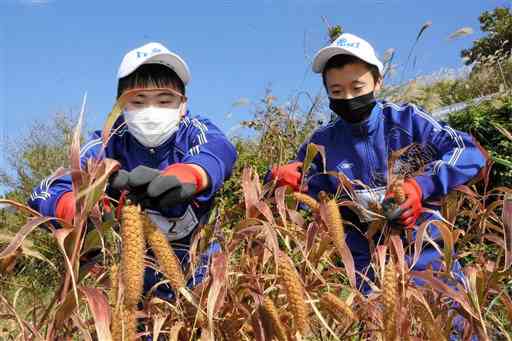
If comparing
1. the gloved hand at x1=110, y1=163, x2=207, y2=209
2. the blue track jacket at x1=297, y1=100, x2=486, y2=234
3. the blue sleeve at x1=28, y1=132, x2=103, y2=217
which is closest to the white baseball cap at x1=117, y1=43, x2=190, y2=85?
the blue sleeve at x1=28, y1=132, x2=103, y2=217

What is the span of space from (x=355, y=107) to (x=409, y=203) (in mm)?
630

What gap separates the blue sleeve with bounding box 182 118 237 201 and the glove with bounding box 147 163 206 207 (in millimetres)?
127

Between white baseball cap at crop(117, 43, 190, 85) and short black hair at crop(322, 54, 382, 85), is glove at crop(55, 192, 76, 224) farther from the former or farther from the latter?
short black hair at crop(322, 54, 382, 85)

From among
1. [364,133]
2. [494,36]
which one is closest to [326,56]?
[364,133]

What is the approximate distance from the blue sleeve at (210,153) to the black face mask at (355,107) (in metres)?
0.51

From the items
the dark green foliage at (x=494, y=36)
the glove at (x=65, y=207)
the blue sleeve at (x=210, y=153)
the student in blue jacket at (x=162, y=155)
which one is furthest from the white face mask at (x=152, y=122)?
the dark green foliage at (x=494, y=36)

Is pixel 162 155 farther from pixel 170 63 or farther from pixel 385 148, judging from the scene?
pixel 385 148

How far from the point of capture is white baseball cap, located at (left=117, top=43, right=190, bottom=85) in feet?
6.39

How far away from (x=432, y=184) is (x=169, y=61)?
1.02m

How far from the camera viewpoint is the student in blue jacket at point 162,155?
126cm

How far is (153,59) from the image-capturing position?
6.61 feet

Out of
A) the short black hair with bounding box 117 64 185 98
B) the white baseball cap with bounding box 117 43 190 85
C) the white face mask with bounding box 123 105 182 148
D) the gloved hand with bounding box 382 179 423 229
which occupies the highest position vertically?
the white baseball cap with bounding box 117 43 190 85

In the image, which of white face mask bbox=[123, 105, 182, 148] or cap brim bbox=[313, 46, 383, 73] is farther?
cap brim bbox=[313, 46, 383, 73]

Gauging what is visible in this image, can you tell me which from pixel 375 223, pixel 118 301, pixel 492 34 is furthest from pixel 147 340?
pixel 492 34
